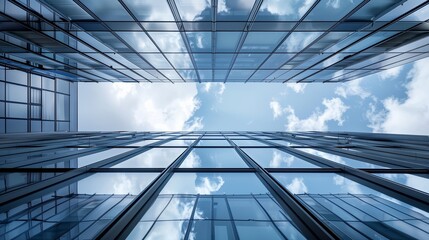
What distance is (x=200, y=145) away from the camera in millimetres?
10039

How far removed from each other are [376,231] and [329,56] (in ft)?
45.8

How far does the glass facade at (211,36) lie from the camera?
32.1 feet

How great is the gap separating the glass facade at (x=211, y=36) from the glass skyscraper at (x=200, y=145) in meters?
0.09

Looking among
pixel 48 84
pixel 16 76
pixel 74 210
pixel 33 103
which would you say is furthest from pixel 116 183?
pixel 48 84

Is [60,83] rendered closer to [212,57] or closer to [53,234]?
[212,57]

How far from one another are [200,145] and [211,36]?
19.3ft

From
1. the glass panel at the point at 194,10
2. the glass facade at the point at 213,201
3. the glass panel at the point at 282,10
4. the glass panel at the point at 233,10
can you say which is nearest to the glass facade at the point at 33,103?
the glass facade at the point at 213,201

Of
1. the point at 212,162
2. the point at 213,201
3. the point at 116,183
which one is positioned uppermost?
the point at 212,162

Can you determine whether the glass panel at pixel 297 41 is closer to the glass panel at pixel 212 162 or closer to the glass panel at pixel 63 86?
the glass panel at pixel 212 162

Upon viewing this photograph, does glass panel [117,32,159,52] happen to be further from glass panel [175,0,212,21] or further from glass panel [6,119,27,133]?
glass panel [6,119,27,133]

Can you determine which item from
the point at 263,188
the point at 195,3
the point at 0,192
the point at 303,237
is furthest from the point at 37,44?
the point at 303,237

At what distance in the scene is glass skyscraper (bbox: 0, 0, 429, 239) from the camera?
3316mm

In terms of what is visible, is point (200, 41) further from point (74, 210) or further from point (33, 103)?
point (33, 103)

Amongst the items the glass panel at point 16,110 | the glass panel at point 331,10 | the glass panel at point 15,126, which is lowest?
the glass panel at point 15,126
